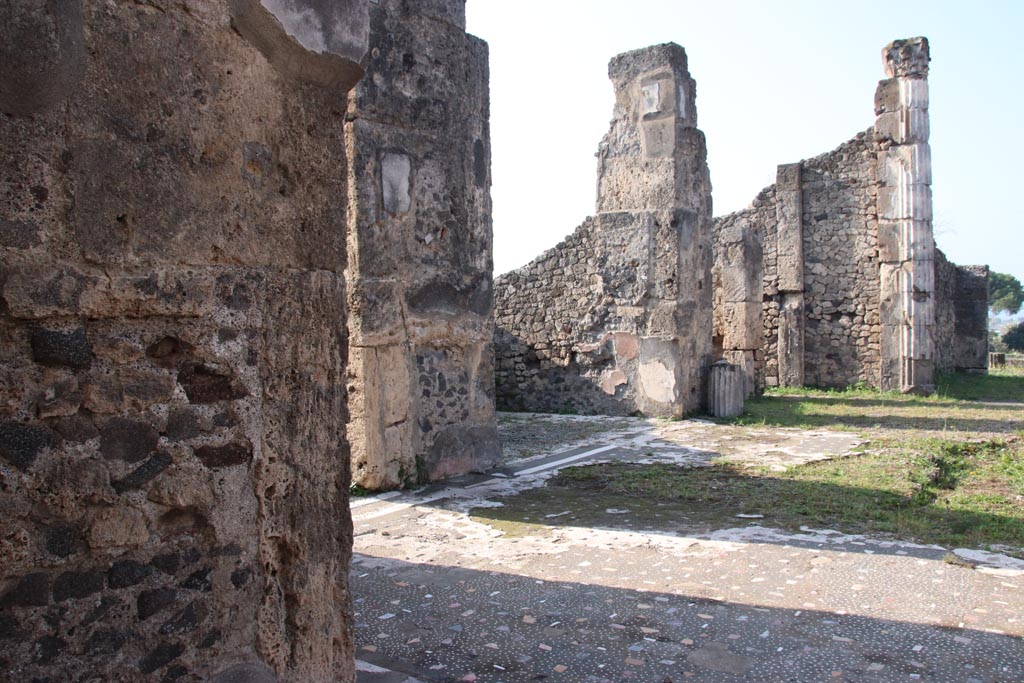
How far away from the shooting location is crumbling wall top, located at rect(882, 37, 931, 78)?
15.0 m

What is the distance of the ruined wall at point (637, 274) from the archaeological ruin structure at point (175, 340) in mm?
8680

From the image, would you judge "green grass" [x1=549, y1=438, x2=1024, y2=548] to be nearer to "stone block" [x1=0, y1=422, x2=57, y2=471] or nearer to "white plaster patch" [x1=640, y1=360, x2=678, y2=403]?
"white plaster patch" [x1=640, y1=360, x2=678, y2=403]

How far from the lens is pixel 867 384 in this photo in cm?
1555

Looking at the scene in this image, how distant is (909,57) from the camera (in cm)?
1505

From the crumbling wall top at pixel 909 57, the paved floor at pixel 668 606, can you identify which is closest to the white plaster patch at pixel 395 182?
the paved floor at pixel 668 606

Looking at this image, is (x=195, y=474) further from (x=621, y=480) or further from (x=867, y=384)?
(x=867, y=384)

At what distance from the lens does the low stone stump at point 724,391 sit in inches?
435

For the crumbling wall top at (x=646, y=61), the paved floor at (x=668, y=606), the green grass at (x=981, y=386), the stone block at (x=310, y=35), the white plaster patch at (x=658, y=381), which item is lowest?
the paved floor at (x=668, y=606)

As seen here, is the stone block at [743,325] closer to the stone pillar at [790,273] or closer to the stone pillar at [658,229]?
the stone pillar at [790,273]

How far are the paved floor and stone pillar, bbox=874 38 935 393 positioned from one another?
449 inches

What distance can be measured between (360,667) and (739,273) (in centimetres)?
1261

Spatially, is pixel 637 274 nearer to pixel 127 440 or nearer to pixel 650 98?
pixel 650 98

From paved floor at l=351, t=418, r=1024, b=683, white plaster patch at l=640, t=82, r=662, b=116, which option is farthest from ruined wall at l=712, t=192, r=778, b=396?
paved floor at l=351, t=418, r=1024, b=683

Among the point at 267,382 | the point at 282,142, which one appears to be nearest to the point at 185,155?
the point at 282,142
